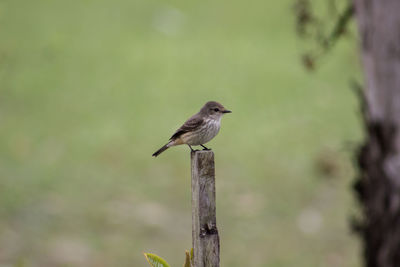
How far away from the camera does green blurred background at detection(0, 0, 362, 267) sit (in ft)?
29.1

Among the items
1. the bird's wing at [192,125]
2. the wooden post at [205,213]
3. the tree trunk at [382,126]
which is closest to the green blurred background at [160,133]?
the tree trunk at [382,126]

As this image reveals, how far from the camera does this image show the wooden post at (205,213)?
3363mm

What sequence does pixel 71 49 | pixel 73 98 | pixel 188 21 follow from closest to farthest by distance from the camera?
pixel 73 98 < pixel 71 49 < pixel 188 21

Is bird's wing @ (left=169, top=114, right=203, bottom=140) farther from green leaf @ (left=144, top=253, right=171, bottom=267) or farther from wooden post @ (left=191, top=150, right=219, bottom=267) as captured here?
green leaf @ (left=144, top=253, right=171, bottom=267)

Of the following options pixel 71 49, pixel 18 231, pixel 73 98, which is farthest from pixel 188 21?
pixel 18 231

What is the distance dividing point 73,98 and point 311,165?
15.3 ft

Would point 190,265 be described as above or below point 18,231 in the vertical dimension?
below

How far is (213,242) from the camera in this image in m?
3.38

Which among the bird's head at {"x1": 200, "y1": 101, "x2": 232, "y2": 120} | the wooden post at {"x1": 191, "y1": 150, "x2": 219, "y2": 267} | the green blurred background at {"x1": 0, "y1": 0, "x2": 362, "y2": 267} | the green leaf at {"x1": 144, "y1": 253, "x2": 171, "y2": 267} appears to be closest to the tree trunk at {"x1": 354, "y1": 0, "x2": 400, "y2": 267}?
the green blurred background at {"x1": 0, "y1": 0, "x2": 362, "y2": 267}

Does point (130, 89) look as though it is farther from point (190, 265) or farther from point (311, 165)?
point (190, 265)

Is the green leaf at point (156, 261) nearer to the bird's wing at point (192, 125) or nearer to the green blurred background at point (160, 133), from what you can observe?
the bird's wing at point (192, 125)

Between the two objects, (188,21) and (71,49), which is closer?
(71,49)

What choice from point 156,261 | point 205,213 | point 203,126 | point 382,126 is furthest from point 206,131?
point 382,126

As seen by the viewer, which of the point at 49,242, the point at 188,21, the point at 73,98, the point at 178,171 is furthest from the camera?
the point at 188,21
